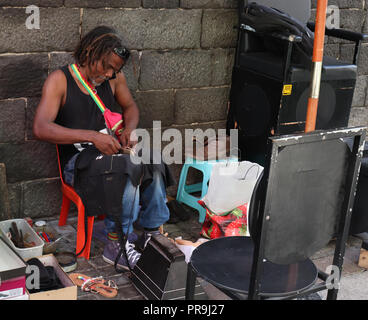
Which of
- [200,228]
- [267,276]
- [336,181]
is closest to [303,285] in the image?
[267,276]

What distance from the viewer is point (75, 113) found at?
12.4 ft

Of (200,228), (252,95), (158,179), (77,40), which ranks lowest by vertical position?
(200,228)

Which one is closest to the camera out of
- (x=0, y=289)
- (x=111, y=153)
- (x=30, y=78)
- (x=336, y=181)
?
(x=336, y=181)

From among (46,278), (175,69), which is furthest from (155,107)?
(46,278)

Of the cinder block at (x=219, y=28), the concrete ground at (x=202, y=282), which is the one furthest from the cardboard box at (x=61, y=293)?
the cinder block at (x=219, y=28)

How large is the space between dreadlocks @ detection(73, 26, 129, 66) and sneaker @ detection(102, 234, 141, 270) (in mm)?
1205

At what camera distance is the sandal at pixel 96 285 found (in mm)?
3348

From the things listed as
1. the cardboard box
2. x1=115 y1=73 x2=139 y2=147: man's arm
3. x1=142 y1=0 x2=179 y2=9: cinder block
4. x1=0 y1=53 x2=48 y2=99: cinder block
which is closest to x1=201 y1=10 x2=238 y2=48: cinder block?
x1=142 y1=0 x2=179 y2=9: cinder block

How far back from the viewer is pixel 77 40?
4.00 m

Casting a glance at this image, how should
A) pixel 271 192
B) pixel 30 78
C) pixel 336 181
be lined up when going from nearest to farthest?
pixel 271 192 < pixel 336 181 < pixel 30 78

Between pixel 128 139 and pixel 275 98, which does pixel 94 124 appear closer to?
pixel 128 139

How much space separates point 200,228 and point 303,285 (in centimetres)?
202

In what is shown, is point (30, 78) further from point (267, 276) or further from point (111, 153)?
point (267, 276)

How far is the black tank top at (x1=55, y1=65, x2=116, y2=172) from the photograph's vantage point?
3736 mm
